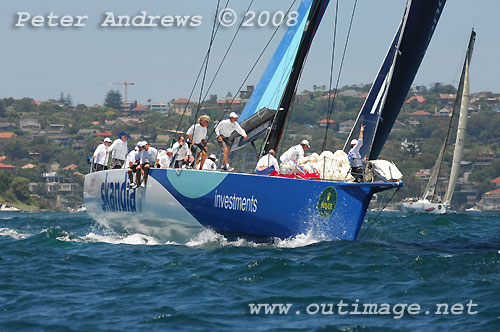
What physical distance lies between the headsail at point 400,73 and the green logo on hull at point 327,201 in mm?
1162

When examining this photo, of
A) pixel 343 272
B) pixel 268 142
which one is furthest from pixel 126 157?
pixel 343 272

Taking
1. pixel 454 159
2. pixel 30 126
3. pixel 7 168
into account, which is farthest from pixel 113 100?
pixel 454 159

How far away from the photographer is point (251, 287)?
26.2ft

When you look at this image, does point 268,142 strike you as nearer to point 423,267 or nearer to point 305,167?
point 305,167

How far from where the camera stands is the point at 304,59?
41.3ft

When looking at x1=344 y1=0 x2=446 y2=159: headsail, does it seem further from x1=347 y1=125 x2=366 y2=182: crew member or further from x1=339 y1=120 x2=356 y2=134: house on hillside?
x1=339 y1=120 x2=356 y2=134: house on hillside

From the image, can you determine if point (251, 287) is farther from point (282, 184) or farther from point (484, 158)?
point (484, 158)

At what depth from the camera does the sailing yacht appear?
10.5 meters

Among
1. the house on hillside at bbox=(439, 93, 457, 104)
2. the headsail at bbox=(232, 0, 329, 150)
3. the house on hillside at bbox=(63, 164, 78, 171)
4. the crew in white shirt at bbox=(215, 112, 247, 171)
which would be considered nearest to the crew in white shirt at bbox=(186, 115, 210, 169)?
the crew in white shirt at bbox=(215, 112, 247, 171)

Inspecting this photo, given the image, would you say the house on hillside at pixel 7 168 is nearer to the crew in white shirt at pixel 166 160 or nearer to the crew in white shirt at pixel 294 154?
the crew in white shirt at pixel 166 160

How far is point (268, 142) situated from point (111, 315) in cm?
615

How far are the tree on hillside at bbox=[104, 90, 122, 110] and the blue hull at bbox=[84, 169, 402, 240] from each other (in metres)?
166
